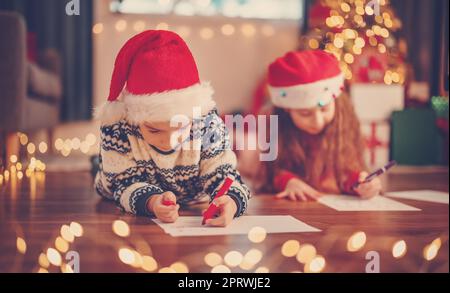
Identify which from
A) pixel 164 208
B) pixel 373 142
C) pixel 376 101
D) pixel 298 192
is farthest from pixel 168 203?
pixel 376 101

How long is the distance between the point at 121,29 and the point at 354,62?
1364 millimetres

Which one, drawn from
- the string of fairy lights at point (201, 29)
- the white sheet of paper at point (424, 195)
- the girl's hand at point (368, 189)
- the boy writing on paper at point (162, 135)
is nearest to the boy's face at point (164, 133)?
the boy writing on paper at point (162, 135)

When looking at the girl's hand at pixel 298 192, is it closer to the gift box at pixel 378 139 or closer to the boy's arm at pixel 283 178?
the boy's arm at pixel 283 178

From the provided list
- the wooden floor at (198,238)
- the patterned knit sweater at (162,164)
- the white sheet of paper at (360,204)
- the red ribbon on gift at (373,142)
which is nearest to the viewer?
the wooden floor at (198,238)

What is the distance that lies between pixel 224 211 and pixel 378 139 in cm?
201

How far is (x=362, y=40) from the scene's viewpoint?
110 inches

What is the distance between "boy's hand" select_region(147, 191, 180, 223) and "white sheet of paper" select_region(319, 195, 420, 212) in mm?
414

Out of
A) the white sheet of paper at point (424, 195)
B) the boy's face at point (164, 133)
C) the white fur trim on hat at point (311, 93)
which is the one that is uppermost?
the white fur trim on hat at point (311, 93)

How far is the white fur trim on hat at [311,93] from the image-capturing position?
1445mm

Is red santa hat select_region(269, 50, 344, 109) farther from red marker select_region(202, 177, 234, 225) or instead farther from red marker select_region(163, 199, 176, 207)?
red marker select_region(163, 199, 176, 207)

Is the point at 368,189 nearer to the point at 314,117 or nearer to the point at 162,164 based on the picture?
the point at 314,117

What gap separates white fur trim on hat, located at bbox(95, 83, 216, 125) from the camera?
3.51 feet

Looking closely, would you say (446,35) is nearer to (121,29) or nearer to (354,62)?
(354,62)

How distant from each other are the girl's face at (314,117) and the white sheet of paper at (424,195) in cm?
29
